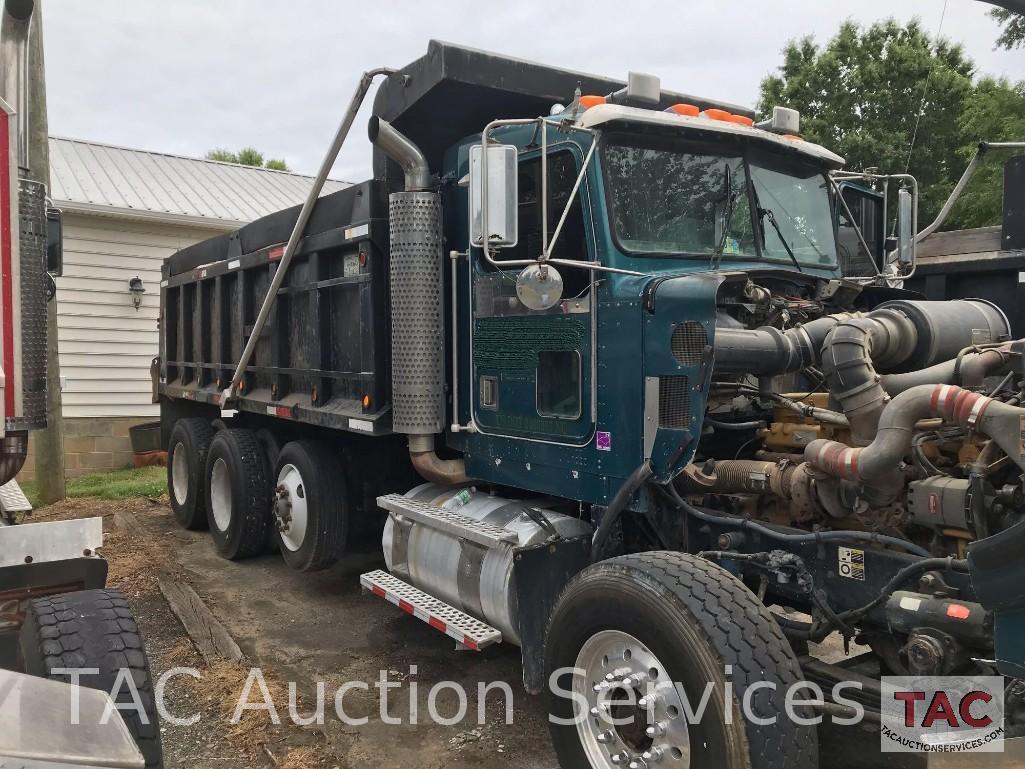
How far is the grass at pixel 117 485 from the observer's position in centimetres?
1048

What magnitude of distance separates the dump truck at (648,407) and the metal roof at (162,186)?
768 cm

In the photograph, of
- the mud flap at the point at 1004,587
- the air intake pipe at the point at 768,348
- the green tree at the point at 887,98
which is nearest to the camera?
the mud flap at the point at 1004,587

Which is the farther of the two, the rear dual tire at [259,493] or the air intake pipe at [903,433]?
the rear dual tire at [259,493]

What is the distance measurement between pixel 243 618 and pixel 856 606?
418cm

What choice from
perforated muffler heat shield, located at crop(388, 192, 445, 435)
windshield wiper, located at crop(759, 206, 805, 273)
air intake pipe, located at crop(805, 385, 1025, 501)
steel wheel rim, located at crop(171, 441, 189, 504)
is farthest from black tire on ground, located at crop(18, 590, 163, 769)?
steel wheel rim, located at crop(171, 441, 189, 504)

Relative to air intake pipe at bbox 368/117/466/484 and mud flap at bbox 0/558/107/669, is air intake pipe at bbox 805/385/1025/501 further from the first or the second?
mud flap at bbox 0/558/107/669

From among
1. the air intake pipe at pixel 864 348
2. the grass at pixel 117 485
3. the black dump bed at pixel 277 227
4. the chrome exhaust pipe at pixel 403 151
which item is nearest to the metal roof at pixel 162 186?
the grass at pixel 117 485

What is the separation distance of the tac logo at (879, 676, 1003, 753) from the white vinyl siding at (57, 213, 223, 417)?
491 inches

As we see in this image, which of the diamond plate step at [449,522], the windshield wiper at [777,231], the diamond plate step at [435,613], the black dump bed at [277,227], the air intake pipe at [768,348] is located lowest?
the diamond plate step at [435,613]

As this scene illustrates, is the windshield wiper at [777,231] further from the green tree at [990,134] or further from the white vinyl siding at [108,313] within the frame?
the green tree at [990,134]

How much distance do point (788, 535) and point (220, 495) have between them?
580 cm

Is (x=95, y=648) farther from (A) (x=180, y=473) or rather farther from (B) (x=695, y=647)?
(A) (x=180, y=473)

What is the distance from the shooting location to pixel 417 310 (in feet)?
16.0

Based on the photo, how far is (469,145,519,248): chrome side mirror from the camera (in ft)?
11.9
